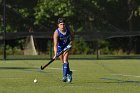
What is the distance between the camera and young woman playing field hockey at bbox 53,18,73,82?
15.9 m

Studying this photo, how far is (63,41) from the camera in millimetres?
16250

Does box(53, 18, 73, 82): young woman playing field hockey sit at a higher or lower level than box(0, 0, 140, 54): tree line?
lower

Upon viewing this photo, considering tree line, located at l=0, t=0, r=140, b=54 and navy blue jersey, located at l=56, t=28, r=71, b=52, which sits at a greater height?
A: tree line, located at l=0, t=0, r=140, b=54

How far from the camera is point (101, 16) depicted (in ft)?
154

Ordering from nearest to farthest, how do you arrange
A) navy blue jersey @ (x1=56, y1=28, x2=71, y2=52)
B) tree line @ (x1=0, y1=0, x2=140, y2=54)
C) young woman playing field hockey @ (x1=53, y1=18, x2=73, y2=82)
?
young woman playing field hockey @ (x1=53, y1=18, x2=73, y2=82) → navy blue jersey @ (x1=56, y1=28, x2=71, y2=52) → tree line @ (x1=0, y1=0, x2=140, y2=54)

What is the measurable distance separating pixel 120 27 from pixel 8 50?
32.5ft

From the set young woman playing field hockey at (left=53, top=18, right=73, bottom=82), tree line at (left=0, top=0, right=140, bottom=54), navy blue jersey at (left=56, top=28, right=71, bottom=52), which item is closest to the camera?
young woman playing field hockey at (left=53, top=18, right=73, bottom=82)

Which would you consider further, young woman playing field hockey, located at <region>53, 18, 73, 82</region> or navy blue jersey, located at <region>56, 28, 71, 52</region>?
navy blue jersey, located at <region>56, 28, 71, 52</region>

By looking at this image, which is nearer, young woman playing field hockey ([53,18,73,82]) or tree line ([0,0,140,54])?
young woman playing field hockey ([53,18,73,82])

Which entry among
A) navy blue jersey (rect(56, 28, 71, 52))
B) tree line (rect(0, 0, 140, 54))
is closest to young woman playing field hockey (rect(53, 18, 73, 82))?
navy blue jersey (rect(56, 28, 71, 52))

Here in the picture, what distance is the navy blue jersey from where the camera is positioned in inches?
633

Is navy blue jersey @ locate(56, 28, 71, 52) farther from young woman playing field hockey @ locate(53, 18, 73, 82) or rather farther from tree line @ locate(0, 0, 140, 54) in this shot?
tree line @ locate(0, 0, 140, 54)

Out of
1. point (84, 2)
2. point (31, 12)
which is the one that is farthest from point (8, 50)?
A: point (84, 2)

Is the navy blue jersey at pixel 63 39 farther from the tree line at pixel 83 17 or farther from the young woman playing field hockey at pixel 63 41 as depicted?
the tree line at pixel 83 17
